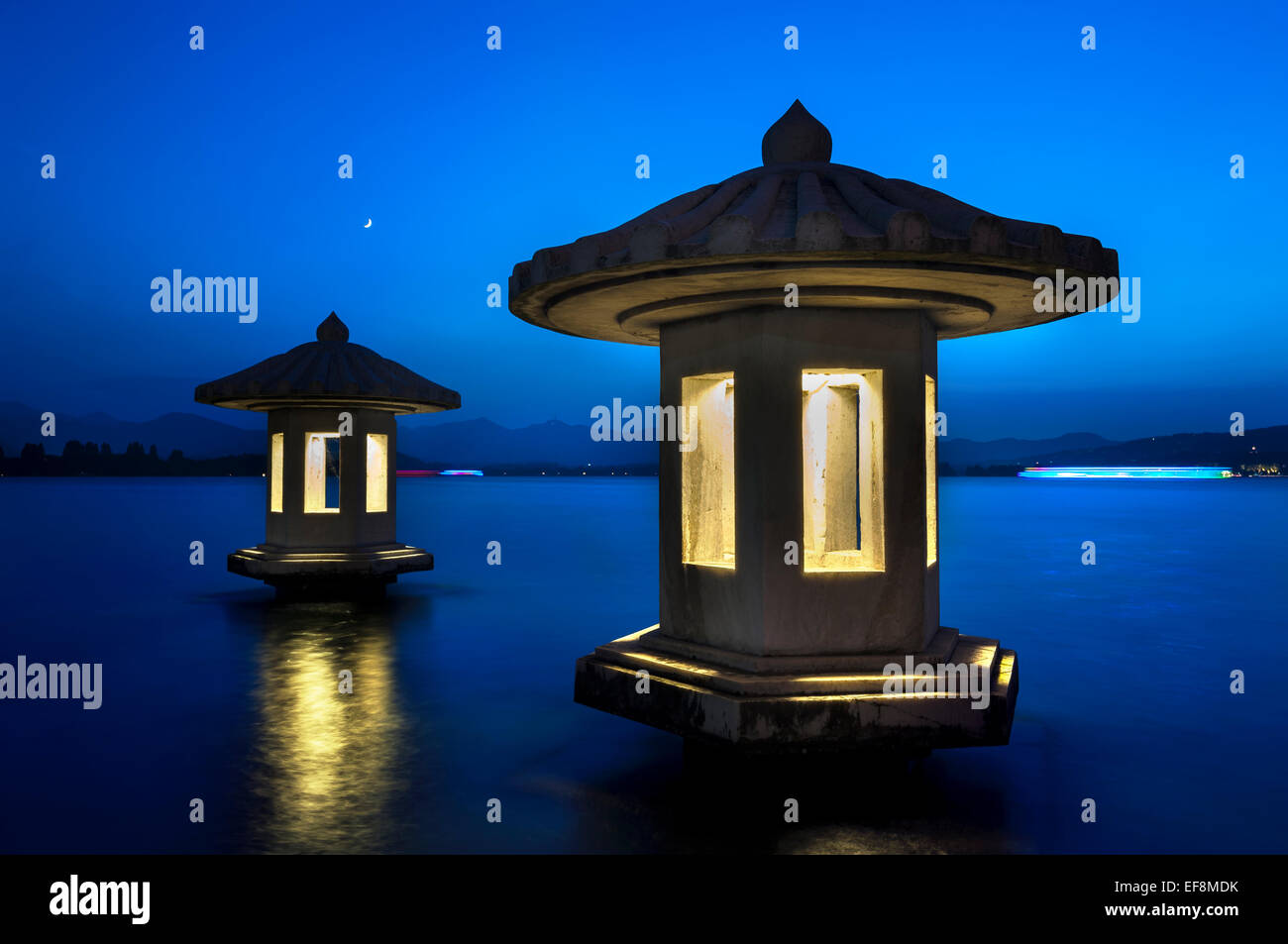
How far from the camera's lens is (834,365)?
7078 mm

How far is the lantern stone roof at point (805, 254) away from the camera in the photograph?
233 inches

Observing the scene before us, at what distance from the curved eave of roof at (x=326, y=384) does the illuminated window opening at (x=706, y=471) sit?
9.52 m

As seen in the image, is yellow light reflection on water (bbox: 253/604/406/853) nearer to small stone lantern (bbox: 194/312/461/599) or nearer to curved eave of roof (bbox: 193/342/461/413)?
small stone lantern (bbox: 194/312/461/599)

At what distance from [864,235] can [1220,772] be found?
5.42m

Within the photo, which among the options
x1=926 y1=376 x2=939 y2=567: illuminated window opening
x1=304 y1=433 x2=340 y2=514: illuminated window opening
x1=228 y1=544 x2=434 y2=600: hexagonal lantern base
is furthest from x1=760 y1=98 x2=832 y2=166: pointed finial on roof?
x1=228 y1=544 x2=434 y2=600: hexagonal lantern base

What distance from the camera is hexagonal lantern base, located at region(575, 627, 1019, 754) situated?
6.53 meters

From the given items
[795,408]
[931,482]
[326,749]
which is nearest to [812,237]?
[795,408]

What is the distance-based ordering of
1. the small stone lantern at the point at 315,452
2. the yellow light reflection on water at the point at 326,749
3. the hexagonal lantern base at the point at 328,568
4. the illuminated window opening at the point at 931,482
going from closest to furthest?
the yellow light reflection on water at the point at 326,749
the illuminated window opening at the point at 931,482
the small stone lantern at the point at 315,452
the hexagonal lantern base at the point at 328,568

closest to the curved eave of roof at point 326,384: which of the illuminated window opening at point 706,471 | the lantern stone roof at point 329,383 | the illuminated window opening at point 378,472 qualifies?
the lantern stone roof at point 329,383

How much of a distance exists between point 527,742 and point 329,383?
9.51 metres

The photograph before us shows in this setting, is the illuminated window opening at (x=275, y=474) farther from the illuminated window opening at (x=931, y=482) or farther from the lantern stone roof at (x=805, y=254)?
the illuminated window opening at (x=931, y=482)

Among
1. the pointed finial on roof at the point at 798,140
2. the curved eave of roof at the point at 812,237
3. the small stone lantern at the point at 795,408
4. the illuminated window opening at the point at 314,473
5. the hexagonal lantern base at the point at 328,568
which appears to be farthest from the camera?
the illuminated window opening at the point at 314,473

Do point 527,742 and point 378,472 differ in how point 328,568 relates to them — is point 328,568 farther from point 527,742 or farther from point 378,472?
point 527,742

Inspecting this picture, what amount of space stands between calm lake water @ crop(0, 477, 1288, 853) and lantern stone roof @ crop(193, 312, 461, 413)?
140 inches
